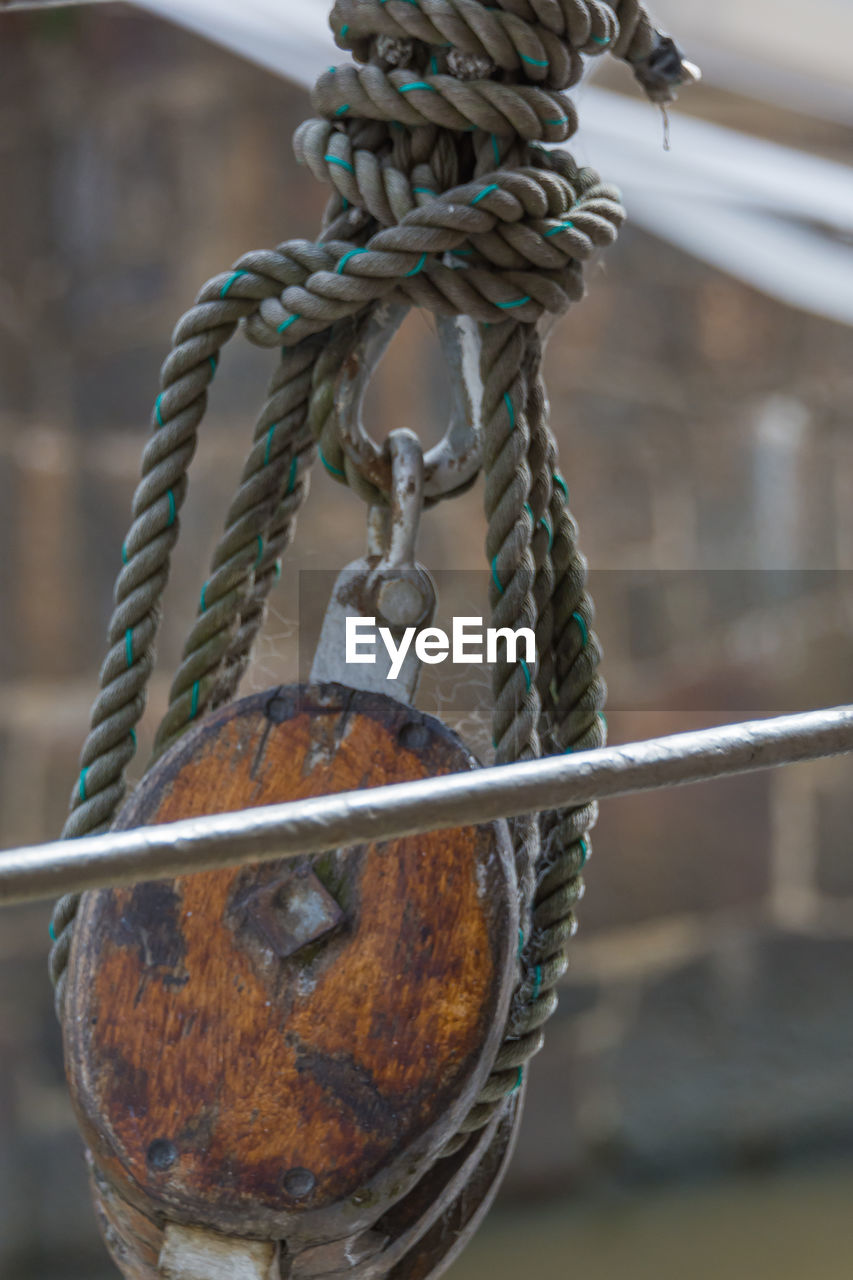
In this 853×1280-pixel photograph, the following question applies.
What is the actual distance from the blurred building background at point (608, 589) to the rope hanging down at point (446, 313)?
0.95 meters

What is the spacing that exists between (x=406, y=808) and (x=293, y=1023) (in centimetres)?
13

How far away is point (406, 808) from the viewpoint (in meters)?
0.40

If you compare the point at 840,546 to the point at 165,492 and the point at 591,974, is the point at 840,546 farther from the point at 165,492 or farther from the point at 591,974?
the point at 165,492

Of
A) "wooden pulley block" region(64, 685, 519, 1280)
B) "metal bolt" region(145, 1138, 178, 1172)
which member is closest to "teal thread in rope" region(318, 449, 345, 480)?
"wooden pulley block" region(64, 685, 519, 1280)

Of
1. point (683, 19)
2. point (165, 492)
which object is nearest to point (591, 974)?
point (683, 19)

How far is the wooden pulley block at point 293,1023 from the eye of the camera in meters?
0.48

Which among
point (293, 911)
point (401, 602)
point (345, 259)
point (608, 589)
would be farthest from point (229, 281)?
point (608, 589)

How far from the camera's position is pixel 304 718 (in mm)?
533

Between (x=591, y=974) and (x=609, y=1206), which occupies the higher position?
(x=591, y=974)

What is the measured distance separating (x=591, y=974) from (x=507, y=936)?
1213 millimetres

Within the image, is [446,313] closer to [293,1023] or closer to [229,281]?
[229,281]

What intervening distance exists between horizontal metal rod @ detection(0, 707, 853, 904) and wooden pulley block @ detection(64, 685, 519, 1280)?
0.09 m

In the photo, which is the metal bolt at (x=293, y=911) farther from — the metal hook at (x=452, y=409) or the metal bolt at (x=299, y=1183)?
the metal hook at (x=452, y=409)

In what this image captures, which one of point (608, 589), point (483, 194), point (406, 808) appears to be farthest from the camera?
point (608, 589)
